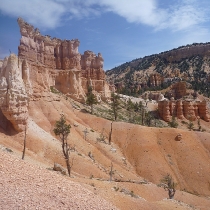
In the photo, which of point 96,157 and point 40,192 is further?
point 96,157

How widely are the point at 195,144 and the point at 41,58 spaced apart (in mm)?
43271

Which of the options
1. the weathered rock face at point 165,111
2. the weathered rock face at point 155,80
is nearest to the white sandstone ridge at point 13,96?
the weathered rock face at point 165,111

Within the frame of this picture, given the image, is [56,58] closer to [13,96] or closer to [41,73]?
[41,73]

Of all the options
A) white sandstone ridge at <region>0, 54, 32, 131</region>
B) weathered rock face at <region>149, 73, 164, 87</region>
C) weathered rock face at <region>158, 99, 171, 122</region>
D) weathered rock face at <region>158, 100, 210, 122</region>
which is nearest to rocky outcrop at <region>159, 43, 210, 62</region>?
weathered rock face at <region>149, 73, 164, 87</region>

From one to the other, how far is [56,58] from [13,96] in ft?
132

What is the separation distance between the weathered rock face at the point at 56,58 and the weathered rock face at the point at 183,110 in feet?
66.7

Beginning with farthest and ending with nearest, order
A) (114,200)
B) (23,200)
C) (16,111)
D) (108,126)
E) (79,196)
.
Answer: (108,126)
(16,111)
(114,200)
(79,196)
(23,200)

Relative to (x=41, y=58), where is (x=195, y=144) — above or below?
below

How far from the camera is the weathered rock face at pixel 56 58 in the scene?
59719mm

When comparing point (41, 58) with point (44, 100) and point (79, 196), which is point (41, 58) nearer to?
point (44, 100)

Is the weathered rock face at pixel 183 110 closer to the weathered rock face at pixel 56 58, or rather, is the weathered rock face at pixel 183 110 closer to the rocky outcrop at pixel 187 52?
the weathered rock face at pixel 56 58

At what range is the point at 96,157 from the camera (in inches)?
1462

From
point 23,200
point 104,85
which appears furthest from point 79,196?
point 104,85

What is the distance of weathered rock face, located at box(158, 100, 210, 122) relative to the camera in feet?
266
